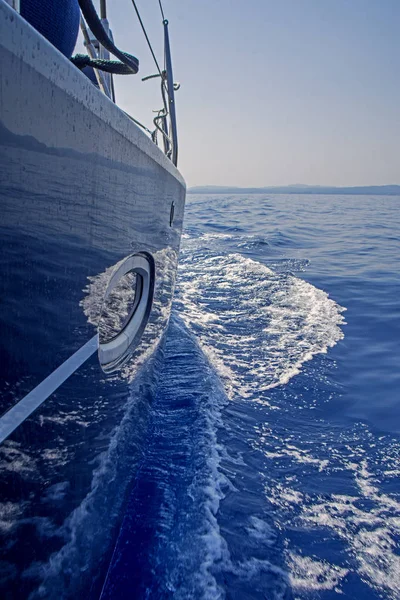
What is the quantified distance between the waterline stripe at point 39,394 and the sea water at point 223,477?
3cm

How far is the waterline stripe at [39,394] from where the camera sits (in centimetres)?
63

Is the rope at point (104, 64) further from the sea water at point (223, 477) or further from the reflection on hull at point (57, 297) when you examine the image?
the sea water at point (223, 477)

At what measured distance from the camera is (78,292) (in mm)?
883

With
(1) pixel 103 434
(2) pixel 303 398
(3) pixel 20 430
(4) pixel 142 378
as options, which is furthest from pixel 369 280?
(3) pixel 20 430

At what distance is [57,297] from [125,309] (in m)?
0.88

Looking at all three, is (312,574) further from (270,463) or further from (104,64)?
(104,64)

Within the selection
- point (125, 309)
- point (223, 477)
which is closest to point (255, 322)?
point (223, 477)

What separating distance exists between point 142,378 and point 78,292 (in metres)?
0.93

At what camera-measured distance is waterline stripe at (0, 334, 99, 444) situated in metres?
0.63

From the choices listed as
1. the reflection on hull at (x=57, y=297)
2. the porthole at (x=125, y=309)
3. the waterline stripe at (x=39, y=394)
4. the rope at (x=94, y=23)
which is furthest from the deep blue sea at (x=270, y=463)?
the rope at (x=94, y=23)

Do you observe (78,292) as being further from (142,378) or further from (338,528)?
(338,528)

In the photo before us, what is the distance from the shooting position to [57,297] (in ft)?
2.56

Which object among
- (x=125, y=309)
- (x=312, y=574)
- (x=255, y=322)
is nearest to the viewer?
(x=312, y=574)

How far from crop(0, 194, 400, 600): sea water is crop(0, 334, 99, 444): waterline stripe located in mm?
31
